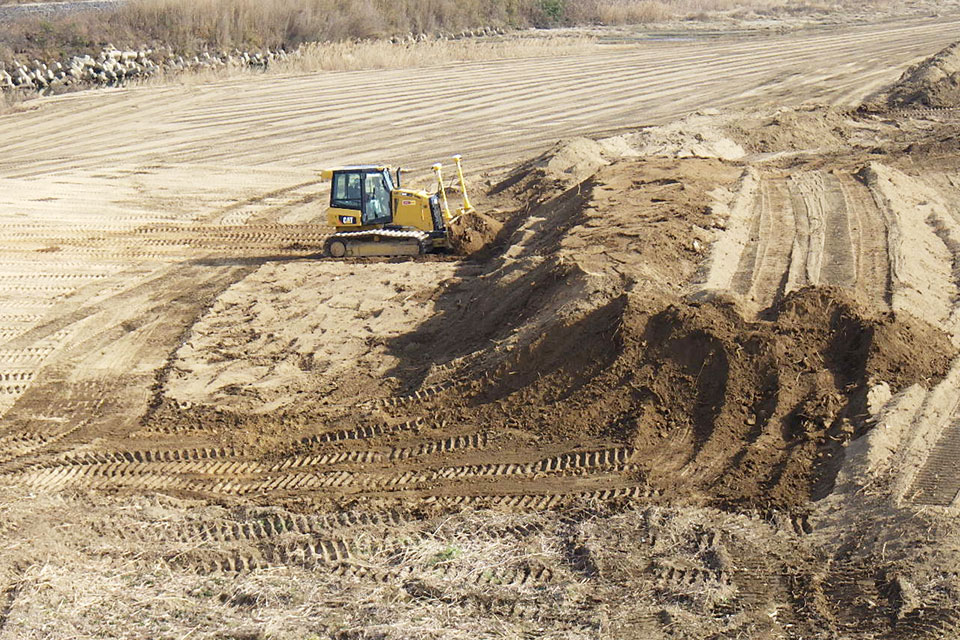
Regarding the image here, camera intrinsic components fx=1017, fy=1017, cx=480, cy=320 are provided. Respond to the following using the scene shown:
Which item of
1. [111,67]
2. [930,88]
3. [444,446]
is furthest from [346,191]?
[111,67]

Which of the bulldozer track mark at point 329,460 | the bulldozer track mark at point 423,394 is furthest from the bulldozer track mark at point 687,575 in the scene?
the bulldozer track mark at point 423,394

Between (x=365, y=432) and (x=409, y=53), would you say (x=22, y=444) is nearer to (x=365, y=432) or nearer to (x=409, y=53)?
(x=365, y=432)

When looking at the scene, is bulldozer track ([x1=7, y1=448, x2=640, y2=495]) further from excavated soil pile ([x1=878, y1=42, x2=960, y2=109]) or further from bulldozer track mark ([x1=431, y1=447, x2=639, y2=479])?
excavated soil pile ([x1=878, y1=42, x2=960, y2=109])

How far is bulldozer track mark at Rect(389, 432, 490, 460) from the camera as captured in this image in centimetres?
1051

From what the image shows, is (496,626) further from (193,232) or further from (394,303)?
(193,232)

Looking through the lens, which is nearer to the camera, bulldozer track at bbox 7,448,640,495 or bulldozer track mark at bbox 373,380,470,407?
bulldozer track at bbox 7,448,640,495

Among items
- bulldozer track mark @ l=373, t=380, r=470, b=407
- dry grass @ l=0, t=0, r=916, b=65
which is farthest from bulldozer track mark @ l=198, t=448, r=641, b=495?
dry grass @ l=0, t=0, r=916, b=65

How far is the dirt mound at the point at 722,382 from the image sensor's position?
30.5 ft

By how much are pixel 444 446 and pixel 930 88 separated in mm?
22712

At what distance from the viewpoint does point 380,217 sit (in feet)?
59.0

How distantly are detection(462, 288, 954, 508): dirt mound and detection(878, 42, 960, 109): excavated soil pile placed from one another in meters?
19.1

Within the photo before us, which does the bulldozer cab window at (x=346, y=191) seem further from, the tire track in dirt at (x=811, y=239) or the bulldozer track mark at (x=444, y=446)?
the bulldozer track mark at (x=444, y=446)

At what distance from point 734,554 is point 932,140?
657 inches

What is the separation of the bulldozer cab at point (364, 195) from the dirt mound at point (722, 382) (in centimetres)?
717
